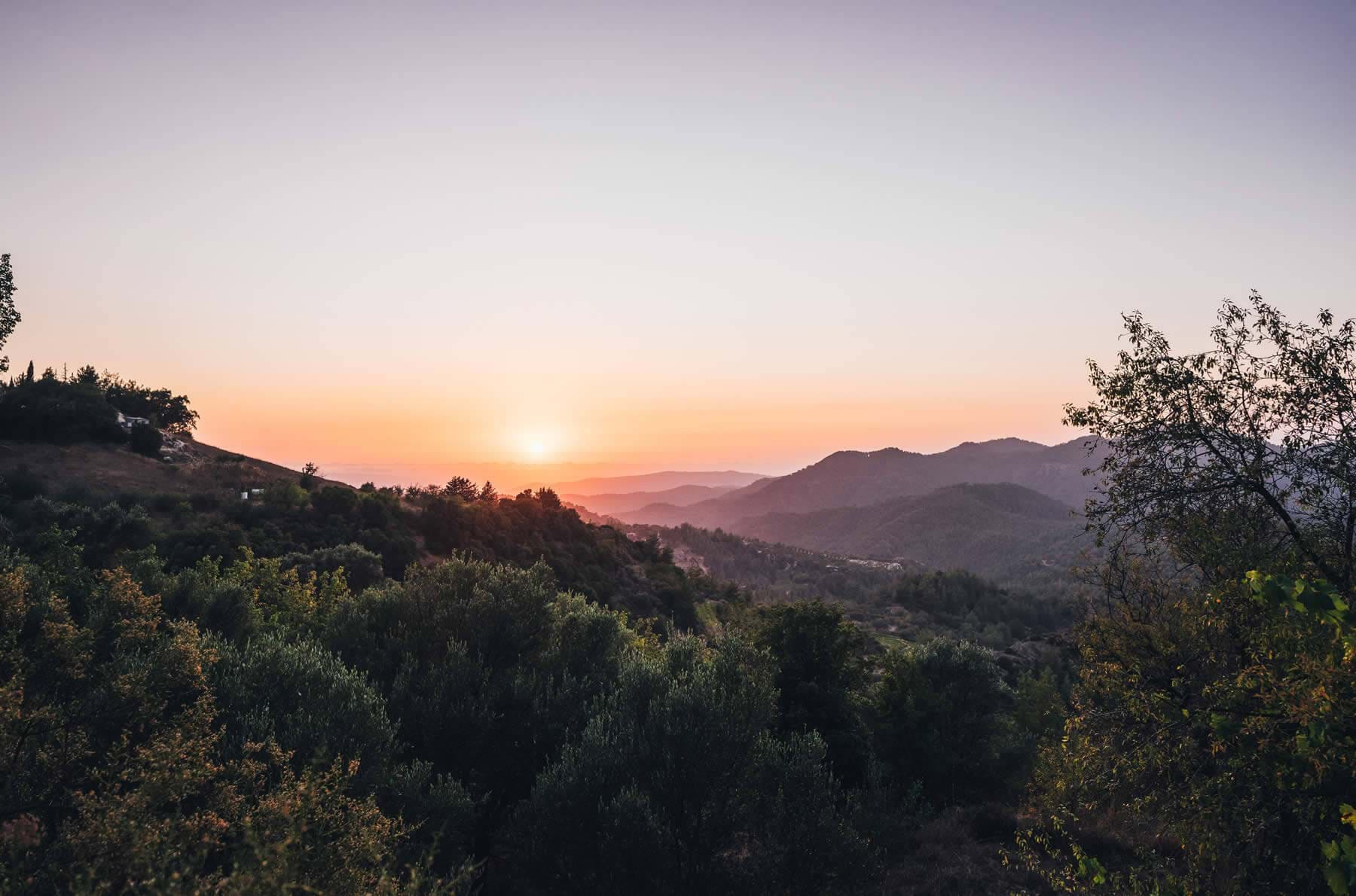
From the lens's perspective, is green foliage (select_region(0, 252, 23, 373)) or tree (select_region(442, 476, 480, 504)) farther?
tree (select_region(442, 476, 480, 504))

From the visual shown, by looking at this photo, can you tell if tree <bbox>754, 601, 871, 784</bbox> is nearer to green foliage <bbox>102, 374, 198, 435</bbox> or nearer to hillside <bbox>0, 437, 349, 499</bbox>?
hillside <bbox>0, 437, 349, 499</bbox>

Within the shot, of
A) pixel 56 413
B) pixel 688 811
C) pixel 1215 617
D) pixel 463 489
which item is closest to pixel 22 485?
pixel 56 413

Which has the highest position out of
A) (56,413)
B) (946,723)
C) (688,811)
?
(56,413)

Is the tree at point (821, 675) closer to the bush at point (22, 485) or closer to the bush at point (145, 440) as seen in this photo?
the bush at point (22, 485)

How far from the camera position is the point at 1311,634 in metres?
8.59

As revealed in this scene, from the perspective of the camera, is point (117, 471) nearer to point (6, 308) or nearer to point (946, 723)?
point (6, 308)

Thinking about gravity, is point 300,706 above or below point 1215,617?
below

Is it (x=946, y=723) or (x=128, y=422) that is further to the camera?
(x=128, y=422)

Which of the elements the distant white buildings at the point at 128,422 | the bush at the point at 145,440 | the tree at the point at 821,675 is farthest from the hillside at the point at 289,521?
the tree at the point at 821,675

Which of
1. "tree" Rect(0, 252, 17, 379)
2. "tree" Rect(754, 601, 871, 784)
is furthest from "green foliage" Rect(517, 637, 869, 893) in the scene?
"tree" Rect(0, 252, 17, 379)

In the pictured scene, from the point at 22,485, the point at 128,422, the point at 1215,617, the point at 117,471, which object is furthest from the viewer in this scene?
the point at 128,422

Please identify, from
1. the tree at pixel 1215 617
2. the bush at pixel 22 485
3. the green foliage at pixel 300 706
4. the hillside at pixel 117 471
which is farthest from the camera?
the hillside at pixel 117 471

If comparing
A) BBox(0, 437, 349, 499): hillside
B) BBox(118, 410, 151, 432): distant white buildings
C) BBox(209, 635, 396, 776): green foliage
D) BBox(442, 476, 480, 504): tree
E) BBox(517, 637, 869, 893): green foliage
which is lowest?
BBox(517, 637, 869, 893): green foliage

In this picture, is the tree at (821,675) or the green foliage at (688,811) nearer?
the green foliage at (688,811)
